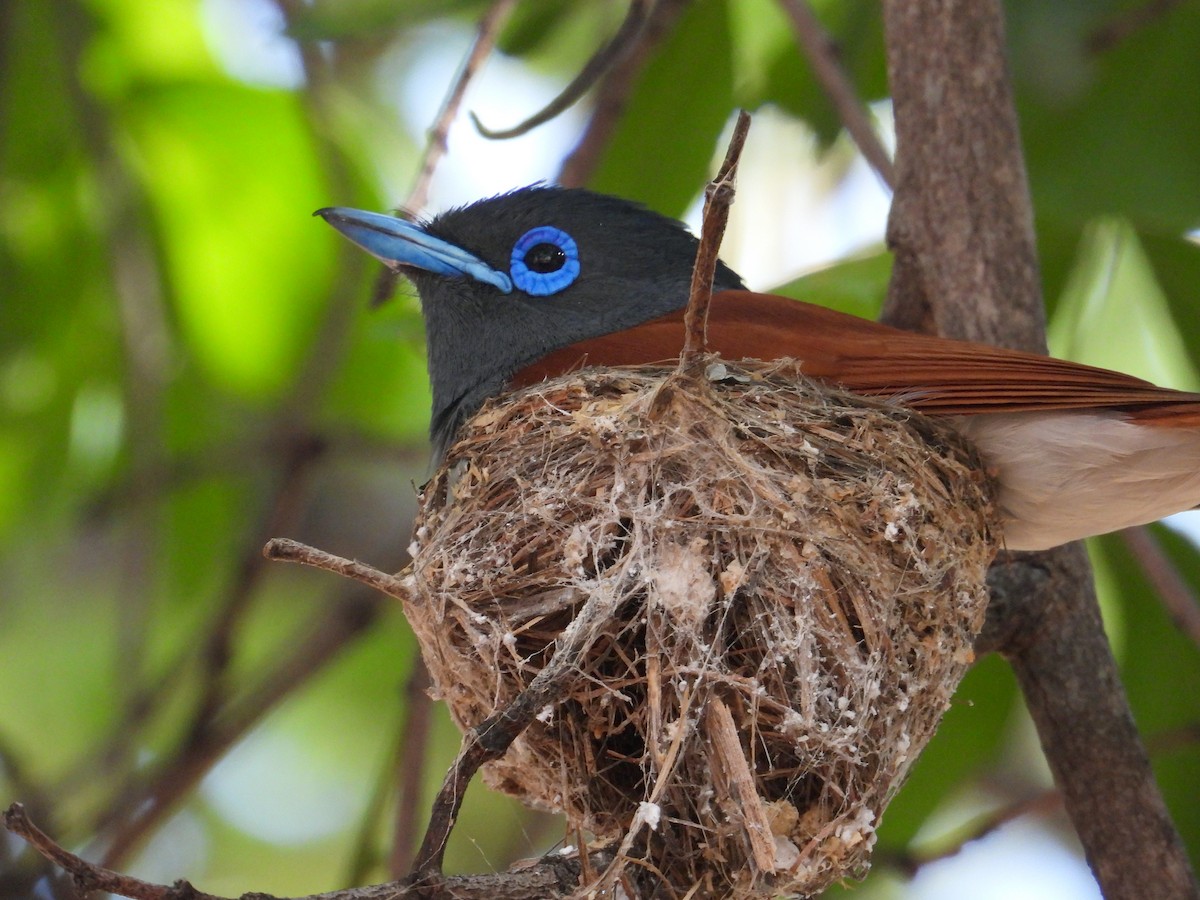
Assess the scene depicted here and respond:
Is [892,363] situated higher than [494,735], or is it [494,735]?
[892,363]

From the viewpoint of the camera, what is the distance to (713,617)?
2.77 meters


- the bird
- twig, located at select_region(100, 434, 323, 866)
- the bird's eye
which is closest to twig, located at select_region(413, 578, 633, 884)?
the bird

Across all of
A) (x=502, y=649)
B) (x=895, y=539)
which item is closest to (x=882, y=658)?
(x=895, y=539)

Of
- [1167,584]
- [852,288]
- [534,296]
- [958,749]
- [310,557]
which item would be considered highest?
[534,296]

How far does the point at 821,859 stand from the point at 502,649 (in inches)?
28.8

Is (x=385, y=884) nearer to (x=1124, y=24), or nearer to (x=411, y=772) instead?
(x=411, y=772)

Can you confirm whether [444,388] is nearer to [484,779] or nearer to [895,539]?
[484,779]

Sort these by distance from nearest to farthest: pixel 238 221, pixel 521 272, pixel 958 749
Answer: pixel 521 272
pixel 958 749
pixel 238 221

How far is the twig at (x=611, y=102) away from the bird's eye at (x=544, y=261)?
735 millimetres

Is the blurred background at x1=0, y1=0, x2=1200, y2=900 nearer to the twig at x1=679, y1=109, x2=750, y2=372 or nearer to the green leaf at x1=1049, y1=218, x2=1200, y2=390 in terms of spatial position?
the green leaf at x1=1049, y1=218, x2=1200, y2=390

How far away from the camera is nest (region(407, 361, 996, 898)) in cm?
269

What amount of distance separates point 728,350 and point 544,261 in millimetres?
847

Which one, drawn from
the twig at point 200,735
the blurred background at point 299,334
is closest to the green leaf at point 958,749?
the blurred background at point 299,334

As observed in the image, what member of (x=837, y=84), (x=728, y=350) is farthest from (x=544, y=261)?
(x=837, y=84)
